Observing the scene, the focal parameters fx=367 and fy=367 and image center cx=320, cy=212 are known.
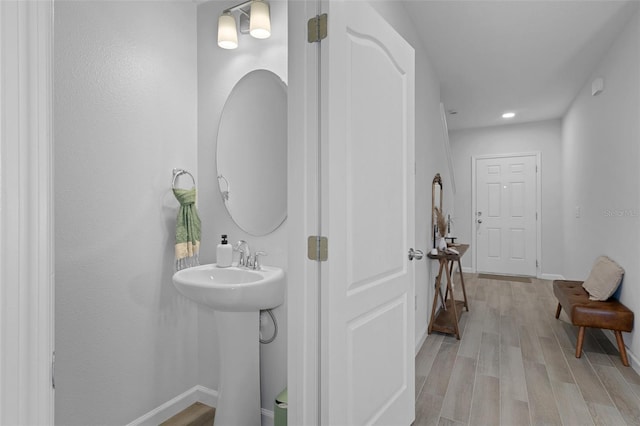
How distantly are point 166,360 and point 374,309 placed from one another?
1247 mm

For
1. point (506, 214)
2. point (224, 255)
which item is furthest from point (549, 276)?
point (224, 255)

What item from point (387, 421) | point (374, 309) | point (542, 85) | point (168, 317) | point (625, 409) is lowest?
point (625, 409)

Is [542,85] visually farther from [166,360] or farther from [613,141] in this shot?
[166,360]

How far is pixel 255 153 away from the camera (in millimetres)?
2072

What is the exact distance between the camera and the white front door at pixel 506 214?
19.8ft

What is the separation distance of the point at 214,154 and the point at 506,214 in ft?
18.2

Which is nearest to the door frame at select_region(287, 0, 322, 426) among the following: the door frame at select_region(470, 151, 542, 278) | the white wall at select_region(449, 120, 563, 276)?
the white wall at select_region(449, 120, 563, 276)

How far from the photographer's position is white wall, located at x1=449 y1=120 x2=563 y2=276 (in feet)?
19.2

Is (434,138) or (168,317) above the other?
(434,138)

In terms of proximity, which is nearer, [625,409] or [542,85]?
[625,409]

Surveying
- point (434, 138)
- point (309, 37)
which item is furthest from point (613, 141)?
point (309, 37)

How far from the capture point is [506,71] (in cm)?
388

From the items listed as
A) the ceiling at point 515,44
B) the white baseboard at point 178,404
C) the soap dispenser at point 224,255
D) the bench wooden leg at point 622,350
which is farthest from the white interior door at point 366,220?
the bench wooden leg at point 622,350

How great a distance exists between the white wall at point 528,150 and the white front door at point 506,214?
14 centimetres
